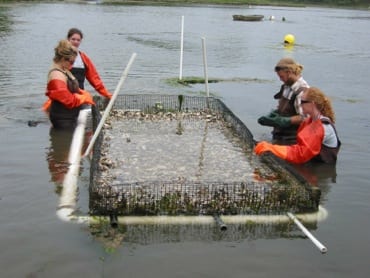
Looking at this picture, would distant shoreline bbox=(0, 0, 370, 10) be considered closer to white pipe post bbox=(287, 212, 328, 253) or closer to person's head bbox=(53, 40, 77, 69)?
person's head bbox=(53, 40, 77, 69)

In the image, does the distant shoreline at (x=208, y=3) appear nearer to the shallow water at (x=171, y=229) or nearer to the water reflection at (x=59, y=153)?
the shallow water at (x=171, y=229)

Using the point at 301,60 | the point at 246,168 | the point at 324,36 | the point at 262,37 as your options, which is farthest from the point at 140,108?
the point at 324,36

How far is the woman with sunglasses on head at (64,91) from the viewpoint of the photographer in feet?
31.4

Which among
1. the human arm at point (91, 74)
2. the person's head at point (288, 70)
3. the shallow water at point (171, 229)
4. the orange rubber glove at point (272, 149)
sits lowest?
the shallow water at point (171, 229)

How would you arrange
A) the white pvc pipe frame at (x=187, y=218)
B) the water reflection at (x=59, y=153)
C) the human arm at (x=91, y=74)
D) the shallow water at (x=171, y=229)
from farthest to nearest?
the human arm at (x=91, y=74), the water reflection at (x=59, y=153), the white pvc pipe frame at (x=187, y=218), the shallow water at (x=171, y=229)

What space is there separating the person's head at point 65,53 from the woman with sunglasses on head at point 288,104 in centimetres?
352

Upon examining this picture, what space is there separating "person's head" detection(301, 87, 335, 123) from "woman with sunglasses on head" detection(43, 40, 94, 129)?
4134mm

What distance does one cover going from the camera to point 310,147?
8.06 metres

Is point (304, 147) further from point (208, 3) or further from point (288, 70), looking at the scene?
point (208, 3)

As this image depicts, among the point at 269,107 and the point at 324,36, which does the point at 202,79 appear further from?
the point at 324,36

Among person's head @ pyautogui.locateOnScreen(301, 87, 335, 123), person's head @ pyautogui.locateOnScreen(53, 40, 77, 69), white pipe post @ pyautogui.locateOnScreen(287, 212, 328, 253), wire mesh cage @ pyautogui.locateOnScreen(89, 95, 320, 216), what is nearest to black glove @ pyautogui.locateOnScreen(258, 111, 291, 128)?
wire mesh cage @ pyautogui.locateOnScreen(89, 95, 320, 216)

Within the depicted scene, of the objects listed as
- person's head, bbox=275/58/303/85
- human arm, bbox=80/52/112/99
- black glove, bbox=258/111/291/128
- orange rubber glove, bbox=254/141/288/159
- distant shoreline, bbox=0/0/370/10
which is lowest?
orange rubber glove, bbox=254/141/288/159

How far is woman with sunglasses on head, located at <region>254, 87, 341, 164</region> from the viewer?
8023 mm

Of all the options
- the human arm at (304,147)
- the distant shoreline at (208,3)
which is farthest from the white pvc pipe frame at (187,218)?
the distant shoreline at (208,3)
